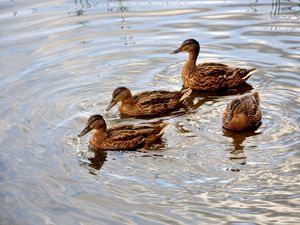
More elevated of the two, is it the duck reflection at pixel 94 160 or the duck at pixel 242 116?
the duck at pixel 242 116

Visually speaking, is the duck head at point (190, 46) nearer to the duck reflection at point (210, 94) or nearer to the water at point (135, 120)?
the water at point (135, 120)

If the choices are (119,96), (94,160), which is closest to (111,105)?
(119,96)

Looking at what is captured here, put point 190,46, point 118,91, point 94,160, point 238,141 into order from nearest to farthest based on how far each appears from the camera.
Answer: point 94,160
point 238,141
point 118,91
point 190,46

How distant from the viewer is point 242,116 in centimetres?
955

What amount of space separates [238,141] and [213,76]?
217 cm

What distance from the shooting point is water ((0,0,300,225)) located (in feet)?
25.1

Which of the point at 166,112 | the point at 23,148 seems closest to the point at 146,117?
the point at 166,112

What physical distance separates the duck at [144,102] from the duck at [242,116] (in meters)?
0.99

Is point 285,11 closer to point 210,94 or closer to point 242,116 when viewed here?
point 210,94

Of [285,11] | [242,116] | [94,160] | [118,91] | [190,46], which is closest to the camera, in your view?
[94,160]

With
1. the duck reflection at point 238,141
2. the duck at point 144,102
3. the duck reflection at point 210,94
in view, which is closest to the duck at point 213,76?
the duck reflection at point 210,94

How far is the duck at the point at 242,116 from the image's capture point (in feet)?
31.3

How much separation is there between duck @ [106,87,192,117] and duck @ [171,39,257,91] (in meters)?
0.90

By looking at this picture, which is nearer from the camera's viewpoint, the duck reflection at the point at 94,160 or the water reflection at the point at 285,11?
the duck reflection at the point at 94,160
